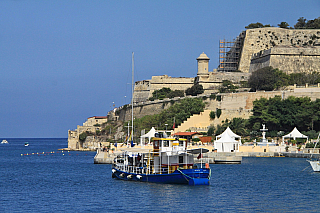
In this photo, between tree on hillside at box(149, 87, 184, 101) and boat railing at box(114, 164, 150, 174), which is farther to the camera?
tree on hillside at box(149, 87, 184, 101)

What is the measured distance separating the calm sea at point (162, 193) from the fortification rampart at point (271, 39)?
38126mm

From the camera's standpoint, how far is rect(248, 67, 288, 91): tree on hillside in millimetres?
61781

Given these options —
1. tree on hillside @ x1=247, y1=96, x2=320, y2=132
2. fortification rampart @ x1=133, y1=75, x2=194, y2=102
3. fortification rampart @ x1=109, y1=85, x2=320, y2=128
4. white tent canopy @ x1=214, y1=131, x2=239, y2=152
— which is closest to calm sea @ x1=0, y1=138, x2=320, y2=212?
white tent canopy @ x1=214, y1=131, x2=239, y2=152


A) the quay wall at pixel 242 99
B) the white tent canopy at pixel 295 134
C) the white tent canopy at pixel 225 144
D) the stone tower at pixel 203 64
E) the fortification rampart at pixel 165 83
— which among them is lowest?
the white tent canopy at pixel 225 144

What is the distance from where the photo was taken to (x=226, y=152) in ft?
154

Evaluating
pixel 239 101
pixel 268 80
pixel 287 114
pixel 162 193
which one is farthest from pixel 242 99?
pixel 162 193

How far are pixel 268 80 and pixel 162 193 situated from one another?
39.5 metres

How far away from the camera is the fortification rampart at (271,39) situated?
235 feet

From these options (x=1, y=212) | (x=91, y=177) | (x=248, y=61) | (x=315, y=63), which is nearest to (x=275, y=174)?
(x=91, y=177)

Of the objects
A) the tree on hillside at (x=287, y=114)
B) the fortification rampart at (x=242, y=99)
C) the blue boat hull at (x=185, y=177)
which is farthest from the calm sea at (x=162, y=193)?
the fortification rampart at (x=242, y=99)

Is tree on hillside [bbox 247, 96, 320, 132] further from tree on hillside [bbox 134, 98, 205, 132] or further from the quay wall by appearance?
tree on hillside [bbox 134, 98, 205, 132]

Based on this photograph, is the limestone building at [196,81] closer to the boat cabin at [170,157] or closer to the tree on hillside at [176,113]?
the tree on hillside at [176,113]

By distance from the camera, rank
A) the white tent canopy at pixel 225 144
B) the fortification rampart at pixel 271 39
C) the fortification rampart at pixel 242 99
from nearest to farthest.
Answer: the white tent canopy at pixel 225 144 < the fortification rampart at pixel 242 99 < the fortification rampart at pixel 271 39

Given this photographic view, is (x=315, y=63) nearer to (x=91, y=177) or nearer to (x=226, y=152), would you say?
(x=226, y=152)
